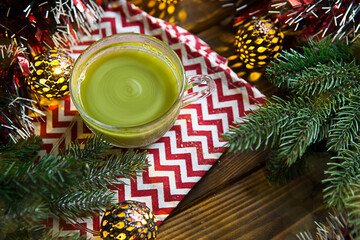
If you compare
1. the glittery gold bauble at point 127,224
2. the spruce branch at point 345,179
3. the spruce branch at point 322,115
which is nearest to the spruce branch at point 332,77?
the spruce branch at point 322,115

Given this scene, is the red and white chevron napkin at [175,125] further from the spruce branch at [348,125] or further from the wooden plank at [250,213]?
the spruce branch at [348,125]

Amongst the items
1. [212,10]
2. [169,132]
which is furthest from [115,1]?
[169,132]

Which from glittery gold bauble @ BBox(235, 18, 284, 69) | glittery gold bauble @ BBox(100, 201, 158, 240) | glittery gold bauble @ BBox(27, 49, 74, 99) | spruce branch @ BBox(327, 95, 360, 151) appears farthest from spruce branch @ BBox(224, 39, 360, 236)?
glittery gold bauble @ BBox(27, 49, 74, 99)

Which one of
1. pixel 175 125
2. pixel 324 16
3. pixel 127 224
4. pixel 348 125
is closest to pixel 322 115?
pixel 348 125

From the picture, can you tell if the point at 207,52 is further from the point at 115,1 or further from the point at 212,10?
the point at 115,1

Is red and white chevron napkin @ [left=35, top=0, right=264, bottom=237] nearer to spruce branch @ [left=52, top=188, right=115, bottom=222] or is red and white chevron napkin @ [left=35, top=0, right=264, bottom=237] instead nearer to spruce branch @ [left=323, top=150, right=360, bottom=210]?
spruce branch @ [left=52, top=188, right=115, bottom=222]

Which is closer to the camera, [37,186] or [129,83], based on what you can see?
[37,186]

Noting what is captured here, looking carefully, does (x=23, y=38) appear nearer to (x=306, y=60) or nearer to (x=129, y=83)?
(x=129, y=83)

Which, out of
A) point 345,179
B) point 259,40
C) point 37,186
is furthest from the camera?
point 259,40
